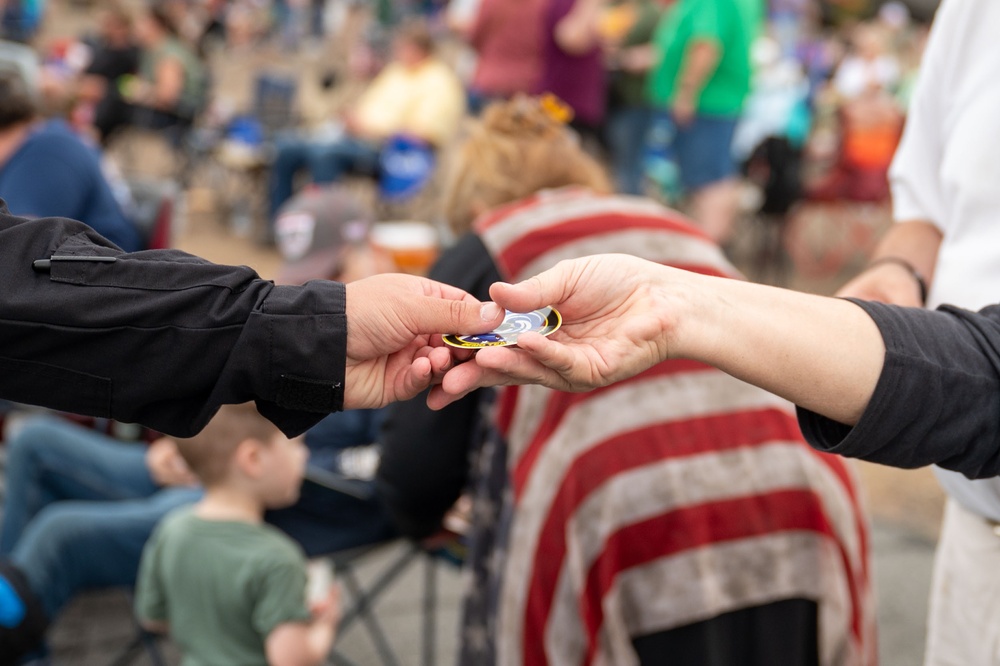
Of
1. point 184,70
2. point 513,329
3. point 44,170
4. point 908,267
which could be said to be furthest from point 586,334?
point 184,70

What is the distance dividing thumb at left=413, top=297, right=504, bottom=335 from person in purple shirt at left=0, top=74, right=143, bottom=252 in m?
2.72

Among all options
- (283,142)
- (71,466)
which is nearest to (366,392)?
(71,466)

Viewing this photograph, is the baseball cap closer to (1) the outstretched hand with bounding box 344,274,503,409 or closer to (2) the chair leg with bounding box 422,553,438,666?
(2) the chair leg with bounding box 422,553,438,666

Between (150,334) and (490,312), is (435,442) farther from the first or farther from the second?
(150,334)

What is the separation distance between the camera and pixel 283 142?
8.30 metres

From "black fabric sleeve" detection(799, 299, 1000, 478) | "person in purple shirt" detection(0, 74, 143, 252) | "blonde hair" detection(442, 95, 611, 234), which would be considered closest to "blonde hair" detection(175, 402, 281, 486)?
"blonde hair" detection(442, 95, 611, 234)

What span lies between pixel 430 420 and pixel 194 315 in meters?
0.97

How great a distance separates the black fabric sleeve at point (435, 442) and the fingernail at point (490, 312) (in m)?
0.65

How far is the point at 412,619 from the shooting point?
329 cm

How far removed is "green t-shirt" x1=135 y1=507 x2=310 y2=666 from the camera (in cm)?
211

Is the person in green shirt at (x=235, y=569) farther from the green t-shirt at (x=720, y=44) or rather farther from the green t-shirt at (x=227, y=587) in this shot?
the green t-shirt at (x=720, y=44)

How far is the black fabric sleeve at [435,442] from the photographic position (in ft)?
6.61

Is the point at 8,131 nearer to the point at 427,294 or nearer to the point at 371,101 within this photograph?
the point at 427,294

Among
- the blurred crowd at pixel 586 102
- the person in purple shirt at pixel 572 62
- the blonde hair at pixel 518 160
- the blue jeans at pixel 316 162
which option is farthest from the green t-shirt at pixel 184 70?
the blonde hair at pixel 518 160
